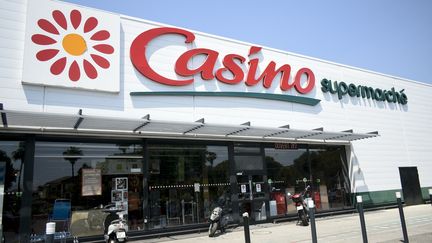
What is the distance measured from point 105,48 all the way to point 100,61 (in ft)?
1.63

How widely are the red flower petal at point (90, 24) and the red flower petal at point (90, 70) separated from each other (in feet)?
3.44

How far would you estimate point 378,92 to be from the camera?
64.5 ft

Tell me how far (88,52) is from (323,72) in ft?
36.3

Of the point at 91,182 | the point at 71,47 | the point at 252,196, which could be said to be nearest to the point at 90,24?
the point at 71,47

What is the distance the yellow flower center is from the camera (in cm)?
1066

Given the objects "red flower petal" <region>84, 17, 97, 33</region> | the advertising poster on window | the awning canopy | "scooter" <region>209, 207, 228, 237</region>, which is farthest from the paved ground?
"red flower petal" <region>84, 17, 97, 33</region>

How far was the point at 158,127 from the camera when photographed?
1120 cm

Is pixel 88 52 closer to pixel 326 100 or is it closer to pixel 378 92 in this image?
pixel 326 100

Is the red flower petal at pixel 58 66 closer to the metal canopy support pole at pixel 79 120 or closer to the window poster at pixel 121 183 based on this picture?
the metal canopy support pole at pixel 79 120

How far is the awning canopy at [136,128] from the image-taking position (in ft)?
30.3

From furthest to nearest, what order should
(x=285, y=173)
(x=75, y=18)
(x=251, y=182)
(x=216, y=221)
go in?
1. (x=285, y=173)
2. (x=251, y=182)
3. (x=216, y=221)
4. (x=75, y=18)

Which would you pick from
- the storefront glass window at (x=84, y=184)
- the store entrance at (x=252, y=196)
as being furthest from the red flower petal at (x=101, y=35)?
the store entrance at (x=252, y=196)

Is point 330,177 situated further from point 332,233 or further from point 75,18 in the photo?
point 75,18

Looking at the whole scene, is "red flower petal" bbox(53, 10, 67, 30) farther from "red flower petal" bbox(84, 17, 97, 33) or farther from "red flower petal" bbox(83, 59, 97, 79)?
"red flower petal" bbox(83, 59, 97, 79)
